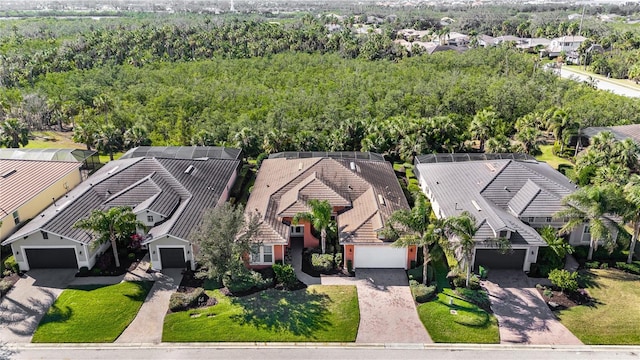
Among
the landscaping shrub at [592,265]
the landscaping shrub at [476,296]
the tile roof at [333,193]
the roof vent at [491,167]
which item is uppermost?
the roof vent at [491,167]

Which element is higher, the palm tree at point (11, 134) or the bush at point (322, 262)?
the palm tree at point (11, 134)

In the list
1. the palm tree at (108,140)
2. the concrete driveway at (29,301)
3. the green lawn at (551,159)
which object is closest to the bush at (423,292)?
the concrete driveway at (29,301)

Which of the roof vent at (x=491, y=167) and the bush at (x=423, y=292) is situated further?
the roof vent at (x=491, y=167)

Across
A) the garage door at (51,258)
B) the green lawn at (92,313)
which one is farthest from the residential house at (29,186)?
the green lawn at (92,313)

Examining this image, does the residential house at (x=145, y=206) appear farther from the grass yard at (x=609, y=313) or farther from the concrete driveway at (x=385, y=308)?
the grass yard at (x=609, y=313)

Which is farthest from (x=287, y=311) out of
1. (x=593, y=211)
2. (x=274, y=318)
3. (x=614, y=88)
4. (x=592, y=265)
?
(x=614, y=88)

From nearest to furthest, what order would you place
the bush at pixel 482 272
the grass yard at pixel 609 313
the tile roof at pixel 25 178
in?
the grass yard at pixel 609 313 → the bush at pixel 482 272 → the tile roof at pixel 25 178

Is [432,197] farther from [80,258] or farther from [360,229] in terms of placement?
[80,258]

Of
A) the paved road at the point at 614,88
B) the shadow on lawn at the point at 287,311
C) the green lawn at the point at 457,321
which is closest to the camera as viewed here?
the green lawn at the point at 457,321

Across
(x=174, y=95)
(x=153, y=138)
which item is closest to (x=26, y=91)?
(x=174, y=95)
